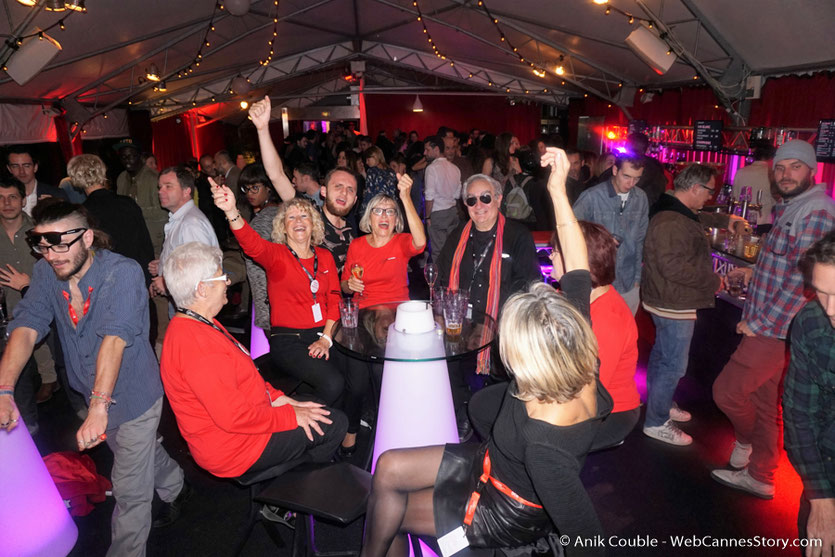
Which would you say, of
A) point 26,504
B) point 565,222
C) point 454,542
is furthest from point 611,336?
point 26,504

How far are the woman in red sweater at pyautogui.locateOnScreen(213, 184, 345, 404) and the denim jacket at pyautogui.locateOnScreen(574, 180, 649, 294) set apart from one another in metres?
1.99

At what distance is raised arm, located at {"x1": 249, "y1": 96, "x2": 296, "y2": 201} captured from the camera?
3047mm

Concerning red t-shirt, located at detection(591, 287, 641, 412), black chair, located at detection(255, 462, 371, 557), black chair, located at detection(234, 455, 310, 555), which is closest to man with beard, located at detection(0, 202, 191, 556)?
black chair, located at detection(234, 455, 310, 555)

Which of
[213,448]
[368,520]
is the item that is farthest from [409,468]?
[213,448]

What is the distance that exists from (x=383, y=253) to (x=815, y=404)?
2.33 metres

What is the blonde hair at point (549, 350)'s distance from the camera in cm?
152

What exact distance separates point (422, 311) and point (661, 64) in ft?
19.0

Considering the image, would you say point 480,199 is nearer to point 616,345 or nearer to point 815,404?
point 616,345

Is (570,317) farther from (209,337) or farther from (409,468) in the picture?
(209,337)

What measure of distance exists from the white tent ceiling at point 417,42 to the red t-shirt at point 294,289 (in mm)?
4047

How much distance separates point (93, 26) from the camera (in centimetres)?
677

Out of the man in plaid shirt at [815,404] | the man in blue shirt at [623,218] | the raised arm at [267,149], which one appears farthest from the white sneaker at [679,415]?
the raised arm at [267,149]

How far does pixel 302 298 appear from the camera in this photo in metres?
3.17

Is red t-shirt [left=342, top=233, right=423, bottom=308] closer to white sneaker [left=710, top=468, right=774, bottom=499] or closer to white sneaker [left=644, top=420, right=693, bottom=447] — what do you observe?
white sneaker [left=644, top=420, right=693, bottom=447]
